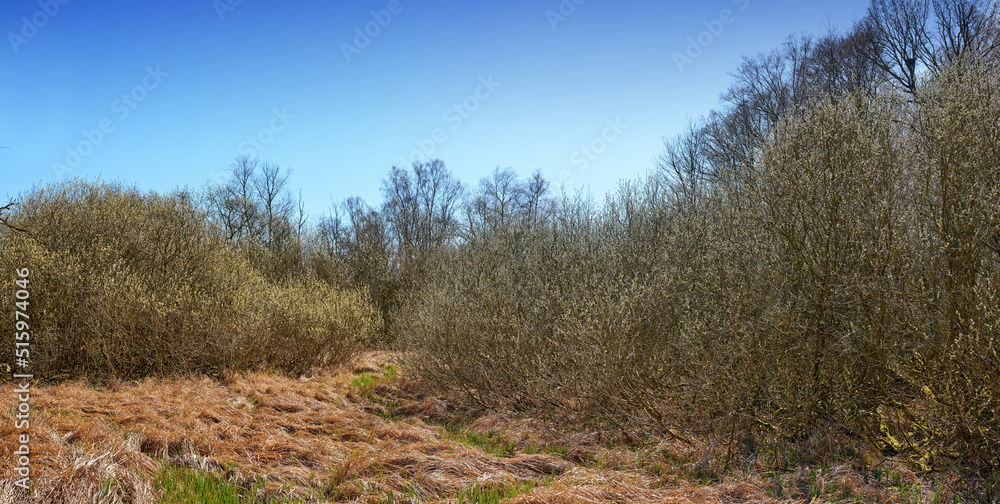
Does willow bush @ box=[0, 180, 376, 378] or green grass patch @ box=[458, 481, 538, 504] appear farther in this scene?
willow bush @ box=[0, 180, 376, 378]

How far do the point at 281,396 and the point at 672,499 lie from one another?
23.3ft

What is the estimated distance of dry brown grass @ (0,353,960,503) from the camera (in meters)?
4.47

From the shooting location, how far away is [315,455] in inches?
222

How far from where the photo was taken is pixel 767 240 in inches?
257

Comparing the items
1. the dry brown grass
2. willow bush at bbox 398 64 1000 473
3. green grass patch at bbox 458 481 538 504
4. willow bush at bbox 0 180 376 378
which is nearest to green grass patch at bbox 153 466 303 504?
the dry brown grass

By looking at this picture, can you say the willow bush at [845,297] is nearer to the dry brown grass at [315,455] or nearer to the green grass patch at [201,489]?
the dry brown grass at [315,455]

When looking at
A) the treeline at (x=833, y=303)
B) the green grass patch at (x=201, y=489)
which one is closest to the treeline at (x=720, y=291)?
the treeline at (x=833, y=303)

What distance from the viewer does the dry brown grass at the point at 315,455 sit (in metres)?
4.47

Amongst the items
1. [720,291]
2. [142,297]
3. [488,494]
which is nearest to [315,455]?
[488,494]

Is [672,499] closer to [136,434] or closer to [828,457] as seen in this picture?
[828,457]

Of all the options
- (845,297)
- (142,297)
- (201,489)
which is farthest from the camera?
(142,297)

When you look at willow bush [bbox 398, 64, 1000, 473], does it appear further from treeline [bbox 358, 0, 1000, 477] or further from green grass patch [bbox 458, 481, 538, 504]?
green grass patch [bbox 458, 481, 538, 504]

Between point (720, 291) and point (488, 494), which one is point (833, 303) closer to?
point (720, 291)

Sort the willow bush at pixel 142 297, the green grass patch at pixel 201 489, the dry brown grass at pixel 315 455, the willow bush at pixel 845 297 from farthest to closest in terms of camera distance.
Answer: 1. the willow bush at pixel 142 297
2. the willow bush at pixel 845 297
3. the dry brown grass at pixel 315 455
4. the green grass patch at pixel 201 489
